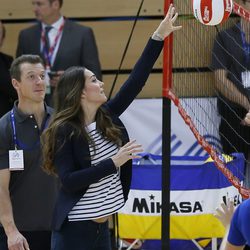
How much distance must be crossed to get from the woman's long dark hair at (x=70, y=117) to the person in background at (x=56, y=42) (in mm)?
2783

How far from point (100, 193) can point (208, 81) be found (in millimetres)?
2440

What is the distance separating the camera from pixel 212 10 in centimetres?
575

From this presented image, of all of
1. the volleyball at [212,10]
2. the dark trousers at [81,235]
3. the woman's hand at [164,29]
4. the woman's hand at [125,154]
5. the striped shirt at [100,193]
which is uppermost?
the volleyball at [212,10]

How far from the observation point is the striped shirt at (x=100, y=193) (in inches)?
201

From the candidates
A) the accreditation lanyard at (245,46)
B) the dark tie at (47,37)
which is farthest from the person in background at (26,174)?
the dark tie at (47,37)

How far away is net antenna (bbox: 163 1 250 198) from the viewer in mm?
6676

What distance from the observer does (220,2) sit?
5.77m

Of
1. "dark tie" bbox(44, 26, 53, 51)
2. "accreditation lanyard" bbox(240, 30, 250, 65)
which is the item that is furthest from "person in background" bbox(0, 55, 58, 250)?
"dark tie" bbox(44, 26, 53, 51)

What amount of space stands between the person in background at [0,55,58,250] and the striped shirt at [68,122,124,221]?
58 centimetres

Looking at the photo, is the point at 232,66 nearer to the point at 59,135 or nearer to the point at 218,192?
the point at 218,192

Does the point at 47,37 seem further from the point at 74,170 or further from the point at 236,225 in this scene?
the point at 236,225

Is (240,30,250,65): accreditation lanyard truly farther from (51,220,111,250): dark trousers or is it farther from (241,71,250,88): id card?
(51,220,111,250): dark trousers

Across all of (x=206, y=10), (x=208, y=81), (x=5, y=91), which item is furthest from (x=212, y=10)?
(x=5, y=91)

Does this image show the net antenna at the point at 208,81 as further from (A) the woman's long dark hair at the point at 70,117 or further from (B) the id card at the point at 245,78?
(A) the woman's long dark hair at the point at 70,117
